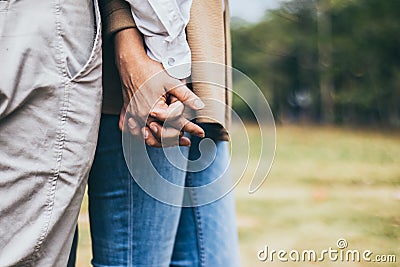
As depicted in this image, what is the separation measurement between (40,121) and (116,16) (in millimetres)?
213

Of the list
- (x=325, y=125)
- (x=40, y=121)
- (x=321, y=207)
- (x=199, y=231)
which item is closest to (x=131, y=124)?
(x=40, y=121)

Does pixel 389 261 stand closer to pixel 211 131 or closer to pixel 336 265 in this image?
pixel 336 265

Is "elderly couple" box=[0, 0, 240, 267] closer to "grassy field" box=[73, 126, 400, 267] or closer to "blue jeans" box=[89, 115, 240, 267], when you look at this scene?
"blue jeans" box=[89, 115, 240, 267]

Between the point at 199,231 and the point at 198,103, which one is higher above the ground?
the point at 198,103

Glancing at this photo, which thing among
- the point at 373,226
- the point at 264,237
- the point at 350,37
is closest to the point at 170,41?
the point at 264,237

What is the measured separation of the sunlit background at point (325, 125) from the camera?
137 inches

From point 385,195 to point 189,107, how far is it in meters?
3.89

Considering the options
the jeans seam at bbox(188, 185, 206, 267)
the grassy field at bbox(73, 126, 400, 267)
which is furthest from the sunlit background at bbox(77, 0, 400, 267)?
the jeans seam at bbox(188, 185, 206, 267)

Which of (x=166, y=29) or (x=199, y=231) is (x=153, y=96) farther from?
(x=199, y=231)

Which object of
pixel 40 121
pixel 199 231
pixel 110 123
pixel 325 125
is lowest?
pixel 325 125

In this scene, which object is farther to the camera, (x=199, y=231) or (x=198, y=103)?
(x=199, y=231)

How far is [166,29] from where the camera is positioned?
3.11ft

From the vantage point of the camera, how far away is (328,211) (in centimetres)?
414

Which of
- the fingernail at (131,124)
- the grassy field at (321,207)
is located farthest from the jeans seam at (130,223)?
the grassy field at (321,207)
